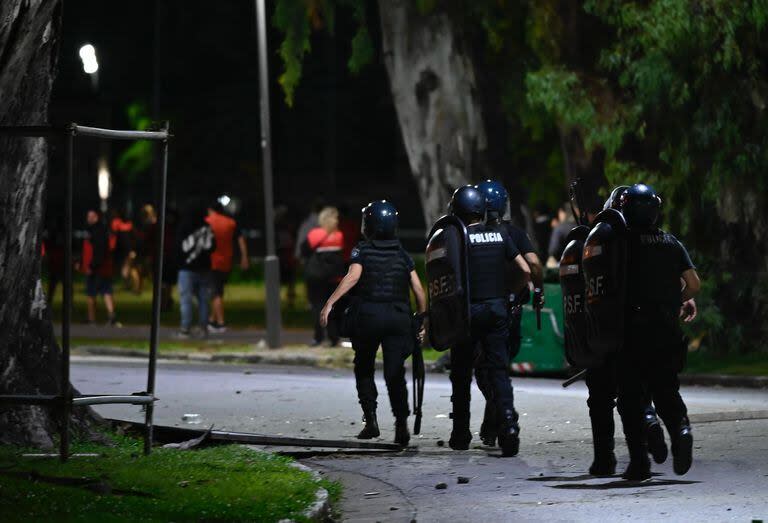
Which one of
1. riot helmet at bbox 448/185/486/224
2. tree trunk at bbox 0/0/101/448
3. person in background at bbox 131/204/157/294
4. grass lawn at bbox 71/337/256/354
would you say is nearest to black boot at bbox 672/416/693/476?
riot helmet at bbox 448/185/486/224

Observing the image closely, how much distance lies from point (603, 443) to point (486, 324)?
5.39ft

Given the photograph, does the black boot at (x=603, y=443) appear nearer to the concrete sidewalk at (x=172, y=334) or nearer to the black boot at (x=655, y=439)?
the black boot at (x=655, y=439)

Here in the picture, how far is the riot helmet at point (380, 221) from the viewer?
43.2ft

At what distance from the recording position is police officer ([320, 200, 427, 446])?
43.0ft

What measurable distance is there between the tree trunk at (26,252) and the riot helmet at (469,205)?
282 centimetres

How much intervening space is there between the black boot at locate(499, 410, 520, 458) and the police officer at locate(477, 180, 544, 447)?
51cm

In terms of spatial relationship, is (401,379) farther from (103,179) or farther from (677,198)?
(103,179)

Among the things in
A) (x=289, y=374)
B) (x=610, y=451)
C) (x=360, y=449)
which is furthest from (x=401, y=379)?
(x=289, y=374)

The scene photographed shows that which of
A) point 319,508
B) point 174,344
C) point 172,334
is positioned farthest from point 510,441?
point 172,334

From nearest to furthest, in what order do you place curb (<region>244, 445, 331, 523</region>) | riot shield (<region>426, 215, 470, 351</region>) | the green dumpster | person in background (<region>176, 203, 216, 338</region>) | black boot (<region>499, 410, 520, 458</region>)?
curb (<region>244, 445, 331, 523</region>), black boot (<region>499, 410, 520, 458</region>), riot shield (<region>426, 215, 470, 351</region>), the green dumpster, person in background (<region>176, 203, 216, 338</region>)

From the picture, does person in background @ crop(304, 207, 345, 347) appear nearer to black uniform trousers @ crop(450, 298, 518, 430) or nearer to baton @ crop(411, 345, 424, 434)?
baton @ crop(411, 345, 424, 434)

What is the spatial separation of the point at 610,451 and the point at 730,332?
961cm

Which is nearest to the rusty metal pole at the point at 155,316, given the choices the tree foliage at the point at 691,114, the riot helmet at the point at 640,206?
the riot helmet at the point at 640,206

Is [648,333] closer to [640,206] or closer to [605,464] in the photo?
[640,206]
